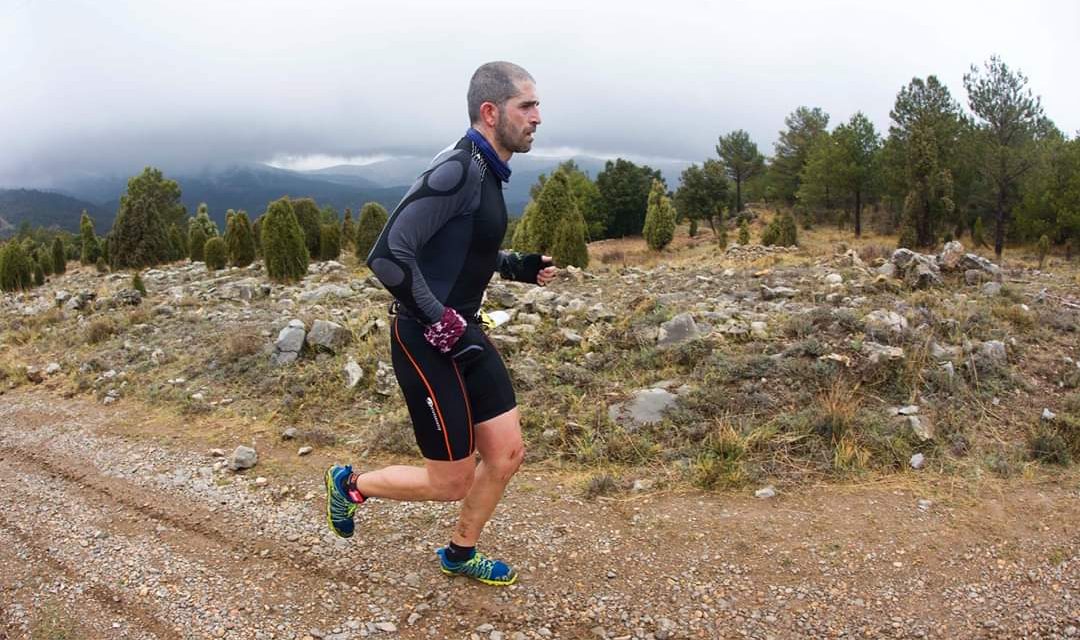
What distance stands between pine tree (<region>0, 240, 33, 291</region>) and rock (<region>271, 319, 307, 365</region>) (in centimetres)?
1625

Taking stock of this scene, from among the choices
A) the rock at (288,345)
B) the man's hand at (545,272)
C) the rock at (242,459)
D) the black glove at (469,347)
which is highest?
the man's hand at (545,272)

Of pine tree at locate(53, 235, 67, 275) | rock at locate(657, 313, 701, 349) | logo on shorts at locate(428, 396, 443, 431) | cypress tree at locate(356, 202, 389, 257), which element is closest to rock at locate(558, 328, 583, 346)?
rock at locate(657, 313, 701, 349)

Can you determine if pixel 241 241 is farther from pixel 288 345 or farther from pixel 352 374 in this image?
pixel 352 374

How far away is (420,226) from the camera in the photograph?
8.47 ft

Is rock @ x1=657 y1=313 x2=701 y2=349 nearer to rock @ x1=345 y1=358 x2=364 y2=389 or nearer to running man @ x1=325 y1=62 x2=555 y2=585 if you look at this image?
rock @ x1=345 y1=358 x2=364 y2=389

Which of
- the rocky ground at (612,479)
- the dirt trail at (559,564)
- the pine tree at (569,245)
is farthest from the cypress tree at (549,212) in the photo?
the dirt trail at (559,564)

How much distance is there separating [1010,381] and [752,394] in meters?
2.20

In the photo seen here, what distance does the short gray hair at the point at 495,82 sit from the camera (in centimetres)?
271

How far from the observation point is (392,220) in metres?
2.63

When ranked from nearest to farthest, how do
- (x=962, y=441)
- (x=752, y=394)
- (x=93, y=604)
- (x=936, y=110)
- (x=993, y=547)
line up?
1. (x=93, y=604)
2. (x=993, y=547)
3. (x=962, y=441)
4. (x=752, y=394)
5. (x=936, y=110)

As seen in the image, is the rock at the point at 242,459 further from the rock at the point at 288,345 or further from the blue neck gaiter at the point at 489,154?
the blue neck gaiter at the point at 489,154

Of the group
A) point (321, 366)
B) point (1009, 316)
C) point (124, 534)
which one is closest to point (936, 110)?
point (1009, 316)

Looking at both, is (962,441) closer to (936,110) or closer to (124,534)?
(124,534)

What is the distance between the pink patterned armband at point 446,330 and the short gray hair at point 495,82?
0.88 m
